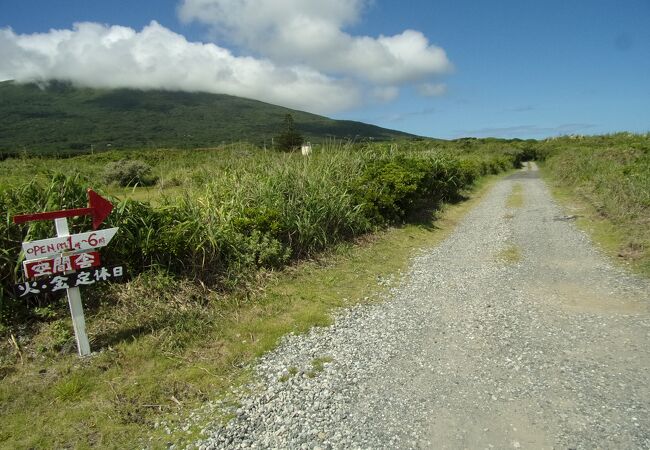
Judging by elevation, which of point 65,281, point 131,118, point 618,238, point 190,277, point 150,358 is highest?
point 131,118

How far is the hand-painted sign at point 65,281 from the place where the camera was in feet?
11.6

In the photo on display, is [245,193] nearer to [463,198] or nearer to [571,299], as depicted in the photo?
[571,299]

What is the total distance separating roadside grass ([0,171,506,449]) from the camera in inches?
120

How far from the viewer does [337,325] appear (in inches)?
194

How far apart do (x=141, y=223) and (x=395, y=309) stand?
11.5 feet

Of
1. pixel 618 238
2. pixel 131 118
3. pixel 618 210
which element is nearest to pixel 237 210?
pixel 618 238

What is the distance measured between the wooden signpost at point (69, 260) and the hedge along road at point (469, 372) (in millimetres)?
1791

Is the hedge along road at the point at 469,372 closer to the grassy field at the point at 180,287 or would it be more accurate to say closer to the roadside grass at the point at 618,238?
the grassy field at the point at 180,287

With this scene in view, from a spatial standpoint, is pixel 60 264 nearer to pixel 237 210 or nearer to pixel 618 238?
pixel 237 210

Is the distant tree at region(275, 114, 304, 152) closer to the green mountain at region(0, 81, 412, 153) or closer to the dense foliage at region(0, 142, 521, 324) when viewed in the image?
the dense foliage at region(0, 142, 521, 324)

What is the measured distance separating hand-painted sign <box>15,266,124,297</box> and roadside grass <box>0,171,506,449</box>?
0.66 meters

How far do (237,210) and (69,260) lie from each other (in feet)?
10.1

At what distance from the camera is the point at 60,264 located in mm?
3621

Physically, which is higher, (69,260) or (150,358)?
(69,260)
